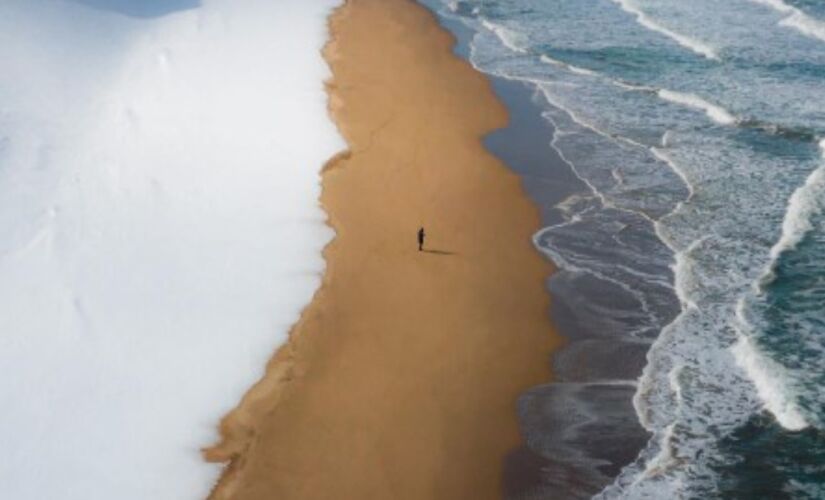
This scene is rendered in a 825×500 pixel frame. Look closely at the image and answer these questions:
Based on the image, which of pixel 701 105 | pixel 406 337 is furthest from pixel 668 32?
pixel 406 337

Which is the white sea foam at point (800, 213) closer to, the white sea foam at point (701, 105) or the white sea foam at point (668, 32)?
the white sea foam at point (701, 105)

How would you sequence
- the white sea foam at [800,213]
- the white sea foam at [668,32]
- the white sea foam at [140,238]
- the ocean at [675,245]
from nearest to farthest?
1. the white sea foam at [140,238]
2. the ocean at [675,245]
3. the white sea foam at [800,213]
4. the white sea foam at [668,32]

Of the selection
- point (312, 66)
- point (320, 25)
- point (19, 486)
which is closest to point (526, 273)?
point (19, 486)

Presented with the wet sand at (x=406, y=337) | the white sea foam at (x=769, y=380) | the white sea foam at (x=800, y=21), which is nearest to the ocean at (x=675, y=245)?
the white sea foam at (x=769, y=380)

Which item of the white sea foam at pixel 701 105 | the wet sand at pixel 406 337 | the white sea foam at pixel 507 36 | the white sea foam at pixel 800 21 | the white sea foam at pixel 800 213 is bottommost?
the wet sand at pixel 406 337

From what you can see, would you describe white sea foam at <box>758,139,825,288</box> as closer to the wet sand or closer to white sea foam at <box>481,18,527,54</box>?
the wet sand

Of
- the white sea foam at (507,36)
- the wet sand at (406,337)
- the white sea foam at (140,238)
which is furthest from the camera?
the white sea foam at (507,36)

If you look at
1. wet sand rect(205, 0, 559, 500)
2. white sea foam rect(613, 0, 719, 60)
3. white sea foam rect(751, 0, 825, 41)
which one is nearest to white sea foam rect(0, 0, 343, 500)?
wet sand rect(205, 0, 559, 500)
